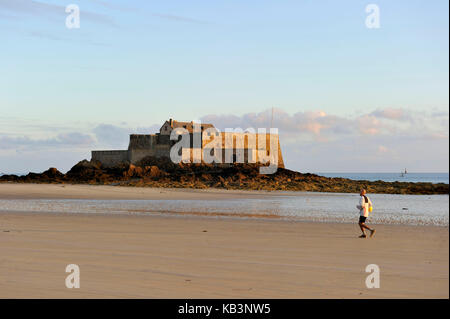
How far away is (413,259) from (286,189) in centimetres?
2744

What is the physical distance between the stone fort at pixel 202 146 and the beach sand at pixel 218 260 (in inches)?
1633

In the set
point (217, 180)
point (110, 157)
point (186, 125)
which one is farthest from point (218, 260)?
point (186, 125)

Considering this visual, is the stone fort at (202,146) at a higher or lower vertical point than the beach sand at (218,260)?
higher

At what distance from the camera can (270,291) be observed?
532cm

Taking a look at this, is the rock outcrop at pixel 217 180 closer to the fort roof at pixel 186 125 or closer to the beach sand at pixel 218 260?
the fort roof at pixel 186 125

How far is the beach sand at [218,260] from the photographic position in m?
5.37

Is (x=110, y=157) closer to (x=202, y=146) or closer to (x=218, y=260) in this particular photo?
(x=202, y=146)

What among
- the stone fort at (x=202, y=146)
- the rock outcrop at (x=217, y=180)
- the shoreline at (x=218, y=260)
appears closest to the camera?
the shoreline at (x=218, y=260)

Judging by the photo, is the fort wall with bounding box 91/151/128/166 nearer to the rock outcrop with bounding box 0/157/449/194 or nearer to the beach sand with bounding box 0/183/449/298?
the rock outcrop with bounding box 0/157/449/194

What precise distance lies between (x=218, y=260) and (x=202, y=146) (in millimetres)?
46072

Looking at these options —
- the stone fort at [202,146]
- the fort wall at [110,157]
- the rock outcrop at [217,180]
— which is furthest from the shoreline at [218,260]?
the fort wall at [110,157]

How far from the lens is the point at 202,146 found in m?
53.0
